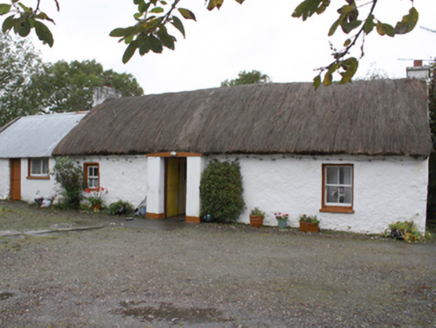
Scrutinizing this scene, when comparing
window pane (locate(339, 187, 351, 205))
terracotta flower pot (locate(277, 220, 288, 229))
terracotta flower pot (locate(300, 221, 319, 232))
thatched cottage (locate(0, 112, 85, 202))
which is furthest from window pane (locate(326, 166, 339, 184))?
thatched cottage (locate(0, 112, 85, 202))

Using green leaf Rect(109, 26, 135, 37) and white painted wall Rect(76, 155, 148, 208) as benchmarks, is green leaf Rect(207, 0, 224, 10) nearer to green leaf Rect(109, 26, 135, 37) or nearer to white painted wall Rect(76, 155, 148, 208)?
green leaf Rect(109, 26, 135, 37)

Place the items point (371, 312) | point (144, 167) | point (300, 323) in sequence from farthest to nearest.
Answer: point (144, 167) < point (371, 312) < point (300, 323)

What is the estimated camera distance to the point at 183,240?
932cm

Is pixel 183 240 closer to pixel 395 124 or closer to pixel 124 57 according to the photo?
pixel 395 124

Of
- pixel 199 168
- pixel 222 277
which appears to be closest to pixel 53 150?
pixel 199 168

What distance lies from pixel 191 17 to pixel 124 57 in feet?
1.77

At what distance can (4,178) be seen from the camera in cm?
1772

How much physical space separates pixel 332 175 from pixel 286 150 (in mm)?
1584

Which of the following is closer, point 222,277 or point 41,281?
point 41,281

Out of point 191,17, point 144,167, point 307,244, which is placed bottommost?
point 307,244

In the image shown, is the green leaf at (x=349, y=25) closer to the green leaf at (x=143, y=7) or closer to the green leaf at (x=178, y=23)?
the green leaf at (x=178, y=23)

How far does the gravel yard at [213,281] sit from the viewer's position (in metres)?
4.42

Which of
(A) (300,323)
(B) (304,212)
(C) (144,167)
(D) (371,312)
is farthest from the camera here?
(C) (144,167)

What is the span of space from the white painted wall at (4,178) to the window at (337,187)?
14.7m
